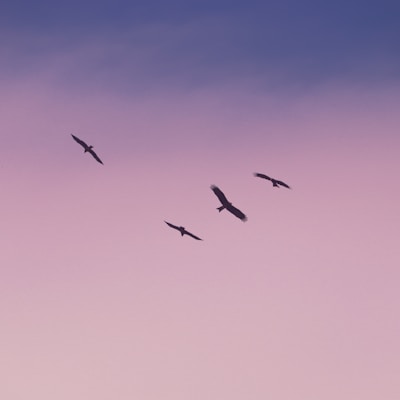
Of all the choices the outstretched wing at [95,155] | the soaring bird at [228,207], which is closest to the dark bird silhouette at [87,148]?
the outstretched wing at [95,155]

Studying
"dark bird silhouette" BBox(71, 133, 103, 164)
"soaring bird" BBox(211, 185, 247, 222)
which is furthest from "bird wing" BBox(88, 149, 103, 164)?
"soaring bird" BBox(211, 185, 247, 222)

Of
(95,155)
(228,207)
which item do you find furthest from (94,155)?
(228,207)

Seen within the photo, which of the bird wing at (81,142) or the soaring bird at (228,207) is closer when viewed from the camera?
the soaring bird at (228,207)

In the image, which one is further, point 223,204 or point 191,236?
point 191,236

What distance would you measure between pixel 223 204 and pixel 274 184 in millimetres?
13087

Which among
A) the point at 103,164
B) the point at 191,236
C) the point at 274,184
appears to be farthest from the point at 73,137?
the point at 274,184

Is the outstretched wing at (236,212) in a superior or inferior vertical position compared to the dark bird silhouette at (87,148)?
inferior

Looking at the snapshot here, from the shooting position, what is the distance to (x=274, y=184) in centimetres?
8494

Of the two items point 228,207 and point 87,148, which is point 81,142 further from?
point 228,207

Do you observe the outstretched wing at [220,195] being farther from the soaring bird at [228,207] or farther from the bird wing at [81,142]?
the bird wing at [81,142]

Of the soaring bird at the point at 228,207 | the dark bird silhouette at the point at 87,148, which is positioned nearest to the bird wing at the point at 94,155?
the dark bird silhouette at the point at 87,148

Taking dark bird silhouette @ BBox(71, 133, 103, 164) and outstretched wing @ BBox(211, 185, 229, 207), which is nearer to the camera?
outstretched wing @ BBox(211, 185, 229, 207)

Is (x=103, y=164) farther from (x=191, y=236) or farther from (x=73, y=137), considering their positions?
(x=191, y=236)

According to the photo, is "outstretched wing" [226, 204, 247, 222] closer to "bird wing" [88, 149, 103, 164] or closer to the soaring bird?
the soaring bird
